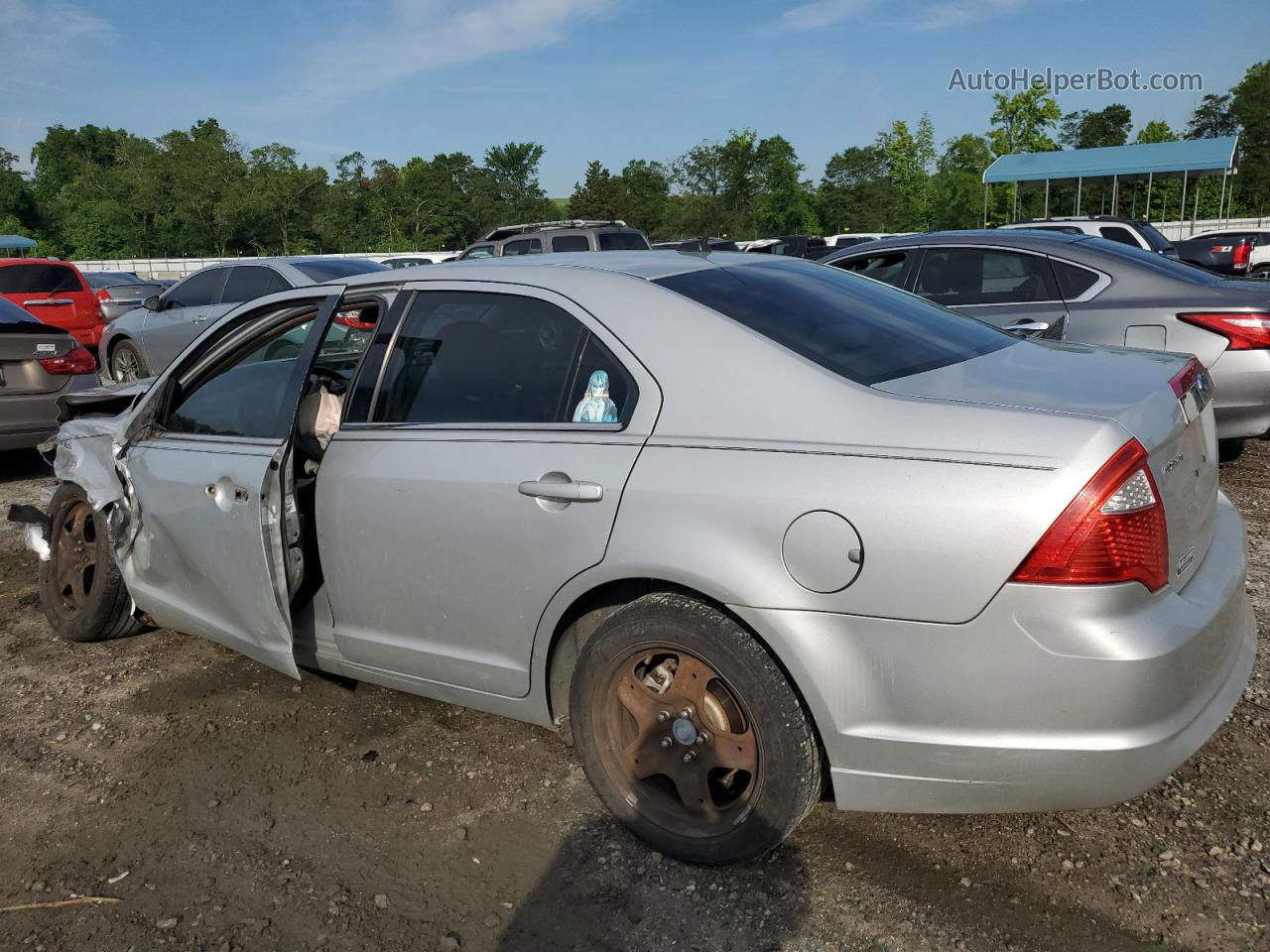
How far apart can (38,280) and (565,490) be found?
1556cm

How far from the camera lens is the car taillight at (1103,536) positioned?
221cm

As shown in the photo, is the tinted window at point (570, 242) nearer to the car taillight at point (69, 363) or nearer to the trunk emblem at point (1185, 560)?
the car taillight at point (69, 363)

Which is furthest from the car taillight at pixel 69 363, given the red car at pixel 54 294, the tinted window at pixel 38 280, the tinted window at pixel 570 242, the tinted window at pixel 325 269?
the tinted window at pixel 570 242

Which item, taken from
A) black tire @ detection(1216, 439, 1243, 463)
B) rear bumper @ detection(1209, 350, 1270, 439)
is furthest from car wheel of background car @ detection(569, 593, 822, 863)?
black tire @ detection(1216, 439, 1243, 463)

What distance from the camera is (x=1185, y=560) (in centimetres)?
249

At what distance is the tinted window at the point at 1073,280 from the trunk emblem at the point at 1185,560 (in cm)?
469

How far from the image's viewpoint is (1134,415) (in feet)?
7.85

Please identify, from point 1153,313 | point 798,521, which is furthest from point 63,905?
point 1153,313

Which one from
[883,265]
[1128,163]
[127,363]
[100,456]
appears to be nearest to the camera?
[100,456]

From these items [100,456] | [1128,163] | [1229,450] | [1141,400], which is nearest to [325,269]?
[100,456]

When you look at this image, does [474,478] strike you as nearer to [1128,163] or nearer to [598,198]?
[1128,163]

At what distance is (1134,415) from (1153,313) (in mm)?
4548

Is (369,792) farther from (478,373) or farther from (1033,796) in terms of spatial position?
(1033,796)

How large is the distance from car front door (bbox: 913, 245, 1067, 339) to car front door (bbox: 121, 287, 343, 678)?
439 centimetres
